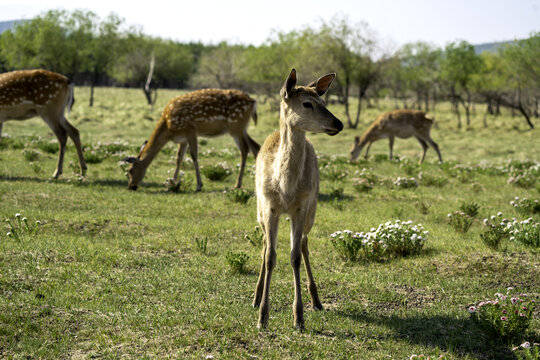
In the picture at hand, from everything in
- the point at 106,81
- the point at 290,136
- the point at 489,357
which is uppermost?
the point at 106,81

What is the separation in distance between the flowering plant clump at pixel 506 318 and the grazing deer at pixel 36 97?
1087cm

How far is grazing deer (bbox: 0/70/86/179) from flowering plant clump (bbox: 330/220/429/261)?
27.0ft

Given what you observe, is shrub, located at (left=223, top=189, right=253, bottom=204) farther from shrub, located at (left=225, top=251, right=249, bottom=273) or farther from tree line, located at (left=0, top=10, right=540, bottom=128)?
tree line, located at (left=0, top=10, right=540, bottom=128)

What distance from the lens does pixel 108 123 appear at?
33.0m

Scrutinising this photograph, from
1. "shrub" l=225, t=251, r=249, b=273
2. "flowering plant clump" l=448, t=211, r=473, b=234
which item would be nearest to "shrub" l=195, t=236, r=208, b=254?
"shrub" l=225, t=251, r=249, b=273

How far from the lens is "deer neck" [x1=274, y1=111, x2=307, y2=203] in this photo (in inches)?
205

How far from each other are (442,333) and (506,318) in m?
0.68

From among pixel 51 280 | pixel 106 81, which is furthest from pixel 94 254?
pixel 106 81

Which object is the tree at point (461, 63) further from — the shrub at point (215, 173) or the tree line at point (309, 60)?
the shrub at point (215, 173)

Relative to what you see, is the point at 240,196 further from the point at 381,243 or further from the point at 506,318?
the point at 506,318

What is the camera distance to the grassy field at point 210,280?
4.91 metres

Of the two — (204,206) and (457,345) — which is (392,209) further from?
(457,345)

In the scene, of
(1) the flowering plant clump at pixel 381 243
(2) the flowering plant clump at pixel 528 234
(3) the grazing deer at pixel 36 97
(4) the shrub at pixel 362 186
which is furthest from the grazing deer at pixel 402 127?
(1) the flowering plant clump at pixel 381 243

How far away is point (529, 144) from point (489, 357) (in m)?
29.6
